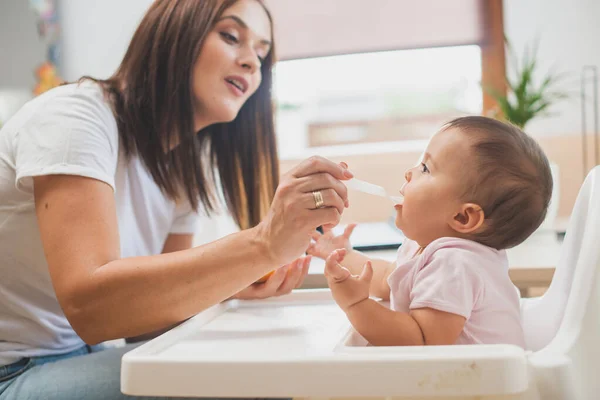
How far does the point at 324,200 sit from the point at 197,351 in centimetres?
26

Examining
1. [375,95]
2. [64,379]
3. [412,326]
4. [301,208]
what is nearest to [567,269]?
[412,326]

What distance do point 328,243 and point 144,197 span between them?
1.37ft

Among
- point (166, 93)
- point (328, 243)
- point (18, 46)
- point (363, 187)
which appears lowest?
point (328, 243)

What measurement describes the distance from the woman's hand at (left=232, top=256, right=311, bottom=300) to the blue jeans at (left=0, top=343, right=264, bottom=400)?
0.81 feet

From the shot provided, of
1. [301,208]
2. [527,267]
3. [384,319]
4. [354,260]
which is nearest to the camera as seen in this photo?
[384,319]

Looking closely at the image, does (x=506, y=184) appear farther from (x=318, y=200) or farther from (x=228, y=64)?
(x=228, y=64)

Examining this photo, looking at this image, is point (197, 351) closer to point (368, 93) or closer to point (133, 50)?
point (133, 50)

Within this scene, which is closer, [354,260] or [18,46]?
[354,260]

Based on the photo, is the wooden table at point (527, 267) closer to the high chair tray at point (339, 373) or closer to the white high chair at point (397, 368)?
the white high chair at point (397, 368)

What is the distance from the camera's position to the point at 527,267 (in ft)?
3.82

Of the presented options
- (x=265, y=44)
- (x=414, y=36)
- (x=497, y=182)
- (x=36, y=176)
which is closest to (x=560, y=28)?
(x=414, y=36)

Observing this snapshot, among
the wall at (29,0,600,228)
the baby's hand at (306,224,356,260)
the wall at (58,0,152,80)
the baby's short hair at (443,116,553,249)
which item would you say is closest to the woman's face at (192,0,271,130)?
the baby's hand at (306,224,356,260)

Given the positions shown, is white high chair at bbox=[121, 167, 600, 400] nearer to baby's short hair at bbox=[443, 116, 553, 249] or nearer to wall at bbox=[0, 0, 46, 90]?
baby's short hair at bbox=[443, 116, 553, 249]

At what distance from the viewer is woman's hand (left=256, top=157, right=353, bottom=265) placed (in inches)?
32.5
